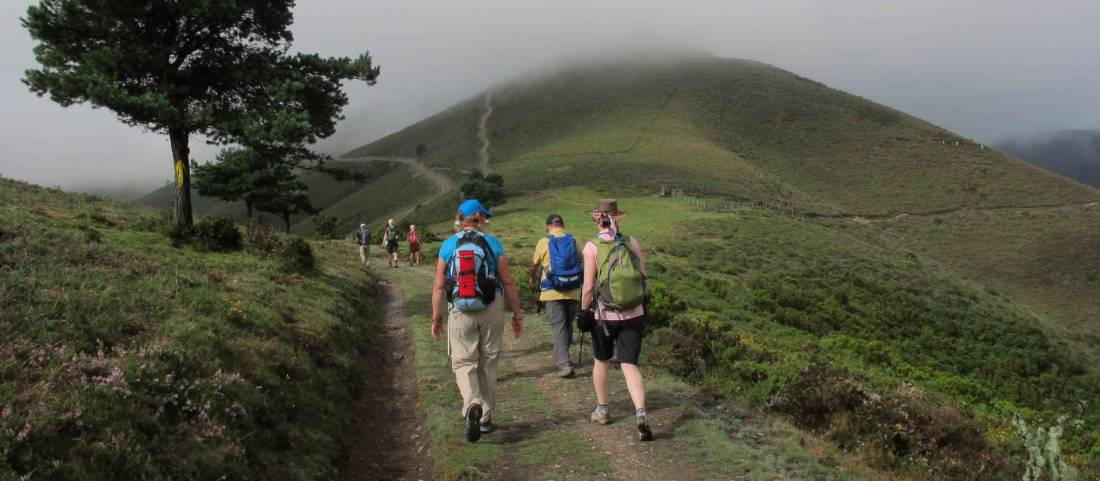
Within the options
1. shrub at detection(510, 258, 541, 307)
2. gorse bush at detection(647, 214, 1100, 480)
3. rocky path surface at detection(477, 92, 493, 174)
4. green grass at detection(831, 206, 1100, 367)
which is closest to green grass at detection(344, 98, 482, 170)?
rocky path surface at detection(477, 92, 493, 174)

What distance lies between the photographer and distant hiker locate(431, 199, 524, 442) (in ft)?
20.0

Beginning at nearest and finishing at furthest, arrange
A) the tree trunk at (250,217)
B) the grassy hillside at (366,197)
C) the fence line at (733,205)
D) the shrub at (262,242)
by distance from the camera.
A: 1. the shrub at (262,242)
2. the tree trunk at (250,217)
3. the fence line at (733,205)
4. the grassy hillside at (366,197)

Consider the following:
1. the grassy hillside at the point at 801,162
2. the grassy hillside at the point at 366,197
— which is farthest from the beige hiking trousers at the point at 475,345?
the grassy hillside at the point at 366,197

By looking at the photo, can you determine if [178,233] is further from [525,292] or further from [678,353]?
[678,353]

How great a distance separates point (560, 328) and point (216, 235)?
9981mm

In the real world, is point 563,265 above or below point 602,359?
above

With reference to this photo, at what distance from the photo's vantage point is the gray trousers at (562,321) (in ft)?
27.2

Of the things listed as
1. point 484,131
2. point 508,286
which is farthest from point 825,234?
point 484,131

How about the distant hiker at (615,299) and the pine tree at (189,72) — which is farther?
the pine tree at (189,72)

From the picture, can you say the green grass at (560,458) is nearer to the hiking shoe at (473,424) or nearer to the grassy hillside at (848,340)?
the hiking shoe at (473,424)

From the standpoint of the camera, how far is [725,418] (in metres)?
7.14

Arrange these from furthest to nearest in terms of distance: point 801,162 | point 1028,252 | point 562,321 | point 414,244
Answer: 1. point 801,162
2. point 1028,252
3. point 414,244
4. point 562,321

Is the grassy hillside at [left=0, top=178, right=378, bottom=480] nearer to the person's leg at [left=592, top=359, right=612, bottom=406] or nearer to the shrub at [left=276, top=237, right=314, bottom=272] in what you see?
the shrub at [left=276, top=237, right=314, bottom=272]

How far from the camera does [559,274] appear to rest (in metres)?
8.07
